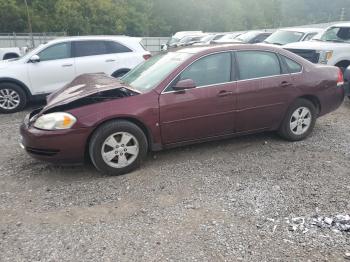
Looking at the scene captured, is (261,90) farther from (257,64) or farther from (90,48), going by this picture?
(90,48)

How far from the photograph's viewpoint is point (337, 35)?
389 inches

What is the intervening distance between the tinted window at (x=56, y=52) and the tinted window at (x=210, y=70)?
455cm

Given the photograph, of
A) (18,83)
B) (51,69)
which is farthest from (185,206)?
(18,83)

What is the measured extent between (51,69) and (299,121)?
18.3 feet

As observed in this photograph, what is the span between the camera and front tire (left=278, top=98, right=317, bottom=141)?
218 inches

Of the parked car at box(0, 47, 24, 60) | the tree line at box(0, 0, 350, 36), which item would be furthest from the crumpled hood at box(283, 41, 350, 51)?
the tree line at box(0, 0, 350, 36)

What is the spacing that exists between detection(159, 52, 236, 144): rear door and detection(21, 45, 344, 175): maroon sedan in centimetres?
1

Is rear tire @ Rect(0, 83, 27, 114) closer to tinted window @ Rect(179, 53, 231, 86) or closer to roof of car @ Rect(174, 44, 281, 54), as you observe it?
roof of car @ Rect(174, 44, 281, 54)

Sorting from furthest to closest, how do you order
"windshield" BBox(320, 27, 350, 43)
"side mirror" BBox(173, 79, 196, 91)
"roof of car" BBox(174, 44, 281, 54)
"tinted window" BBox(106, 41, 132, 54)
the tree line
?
the tree line < "windshield" BBox(320, 27, 350, 43) < "tinted window" BBox(106, 41, 132, 54) < "roof of car" BBox(174, 44, 281, 54) < "side mirror" BBox(173, 79, 196, 91)

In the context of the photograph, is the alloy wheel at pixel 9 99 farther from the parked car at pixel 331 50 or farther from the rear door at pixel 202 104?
the parked car at pixel 331 50

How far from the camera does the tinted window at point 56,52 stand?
8172mm

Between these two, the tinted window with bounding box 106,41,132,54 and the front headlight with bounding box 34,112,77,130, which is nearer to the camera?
the front headlight with bounding box 34,112,77,130

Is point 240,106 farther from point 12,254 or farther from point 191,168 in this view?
point 12,254

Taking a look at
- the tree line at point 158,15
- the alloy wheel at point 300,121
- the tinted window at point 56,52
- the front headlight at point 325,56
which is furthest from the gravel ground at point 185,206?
the tree line at point 158,15
